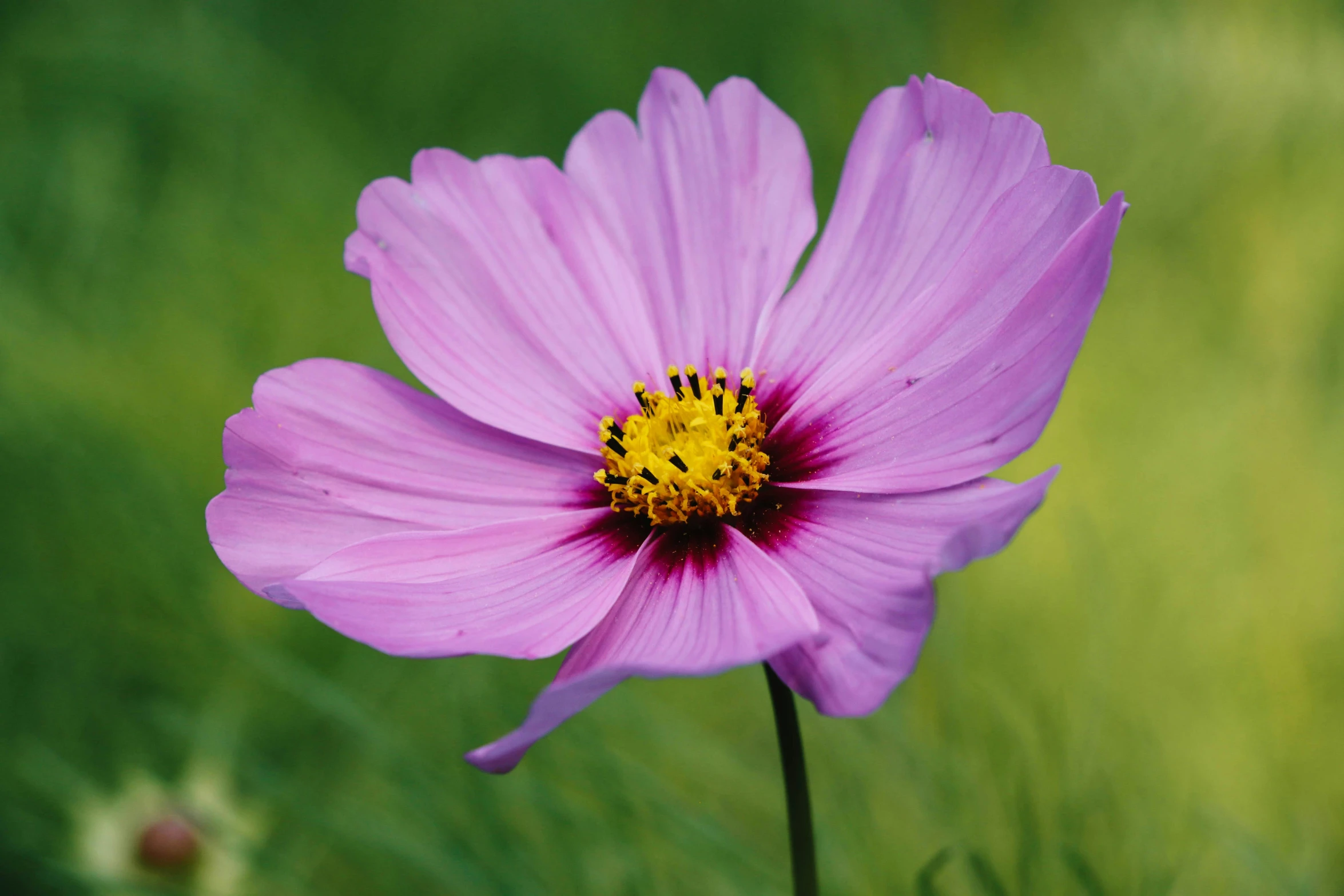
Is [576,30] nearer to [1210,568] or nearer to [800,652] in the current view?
[1210,568]

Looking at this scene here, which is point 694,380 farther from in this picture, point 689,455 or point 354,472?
point 354,472

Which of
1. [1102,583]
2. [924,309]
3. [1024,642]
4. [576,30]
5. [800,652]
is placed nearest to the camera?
[800,652]

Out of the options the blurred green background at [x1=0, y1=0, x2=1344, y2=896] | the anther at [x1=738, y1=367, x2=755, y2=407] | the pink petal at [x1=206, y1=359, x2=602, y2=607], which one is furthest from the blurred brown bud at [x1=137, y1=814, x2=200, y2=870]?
the anther at [x1=738, y1=367, x2=755, y2=407]

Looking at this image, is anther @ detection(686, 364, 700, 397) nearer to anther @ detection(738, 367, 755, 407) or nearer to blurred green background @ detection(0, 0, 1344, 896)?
anther @ detection(738, 367, 755, 407)

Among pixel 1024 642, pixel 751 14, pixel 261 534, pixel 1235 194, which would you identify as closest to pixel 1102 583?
pixel 1024 642

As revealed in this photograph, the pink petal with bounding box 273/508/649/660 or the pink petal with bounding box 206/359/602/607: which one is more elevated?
the pink petal with bounding box 206/359/602/607

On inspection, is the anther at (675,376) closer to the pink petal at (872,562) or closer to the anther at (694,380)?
the anther at (694,380)
